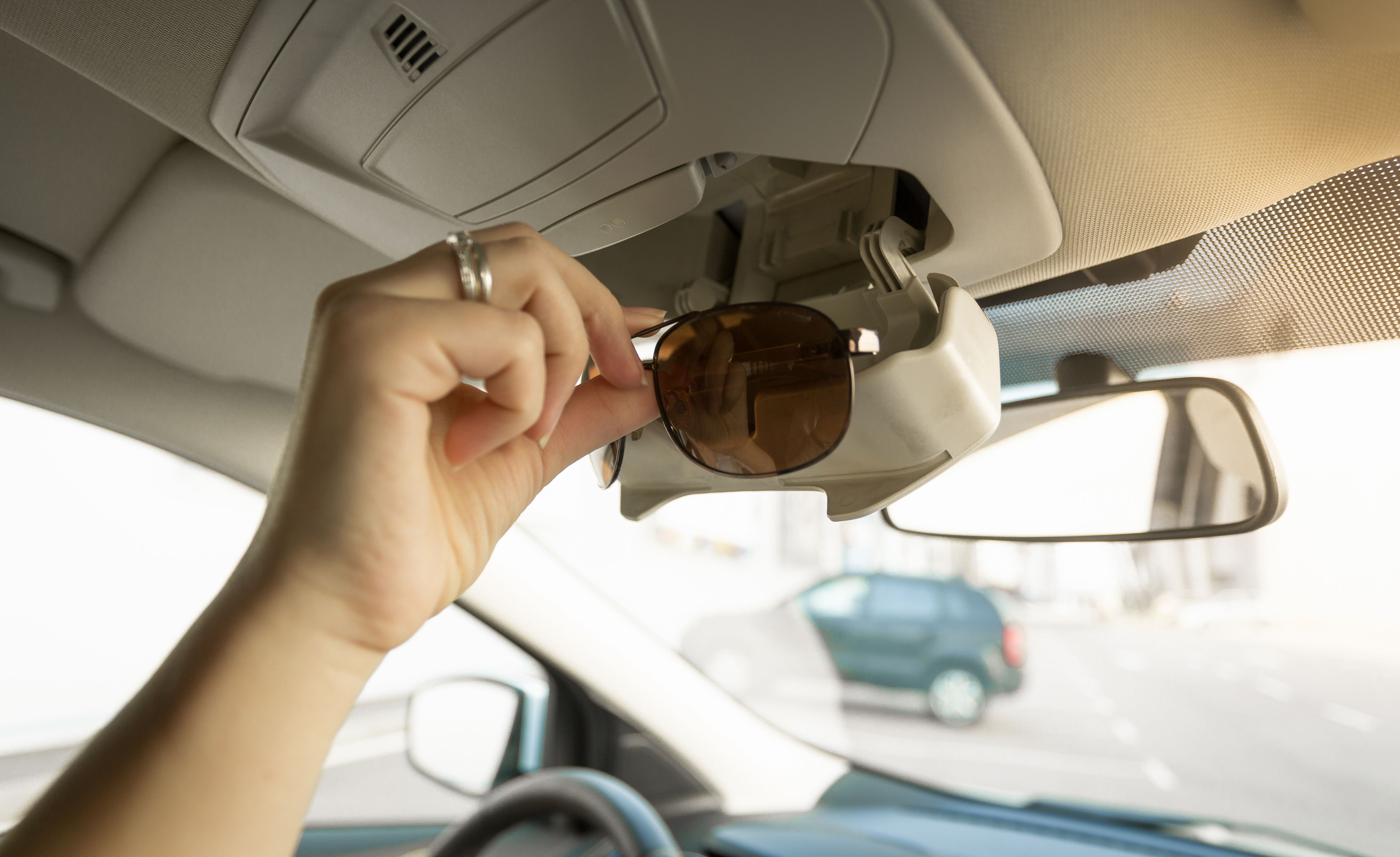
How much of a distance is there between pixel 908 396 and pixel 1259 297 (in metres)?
0.73

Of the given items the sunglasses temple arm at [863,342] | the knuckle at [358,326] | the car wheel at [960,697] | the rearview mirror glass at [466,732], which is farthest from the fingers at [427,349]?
the car wheel at [960,697]

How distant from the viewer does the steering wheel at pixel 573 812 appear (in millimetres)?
1434

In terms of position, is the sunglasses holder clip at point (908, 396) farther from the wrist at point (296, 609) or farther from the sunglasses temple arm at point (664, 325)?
the wrist at point (296, 609)

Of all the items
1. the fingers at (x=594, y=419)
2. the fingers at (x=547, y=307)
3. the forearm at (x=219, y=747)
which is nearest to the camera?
the forearm at (x=219, y=747)

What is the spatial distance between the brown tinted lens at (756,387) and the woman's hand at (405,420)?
0.14 meters

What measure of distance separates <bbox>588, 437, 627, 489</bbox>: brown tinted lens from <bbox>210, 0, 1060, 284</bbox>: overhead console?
26 centimetres

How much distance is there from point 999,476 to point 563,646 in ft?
3.70

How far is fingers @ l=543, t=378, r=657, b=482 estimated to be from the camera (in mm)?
697

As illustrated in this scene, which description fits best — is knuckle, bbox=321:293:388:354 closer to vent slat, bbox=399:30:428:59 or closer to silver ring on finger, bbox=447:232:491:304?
silver ring on finger, bbox=447:232:491:304

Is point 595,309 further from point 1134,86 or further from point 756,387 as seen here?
point 1134,86

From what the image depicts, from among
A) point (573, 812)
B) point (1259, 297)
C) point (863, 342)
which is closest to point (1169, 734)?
point (573, 812)

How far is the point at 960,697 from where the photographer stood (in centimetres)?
653

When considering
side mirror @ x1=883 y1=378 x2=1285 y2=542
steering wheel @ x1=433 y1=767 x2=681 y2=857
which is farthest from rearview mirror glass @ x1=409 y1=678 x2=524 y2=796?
side mirror @ x1=883 y1=378 x2=1285 y2=542

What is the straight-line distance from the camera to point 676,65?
1.69 ft
